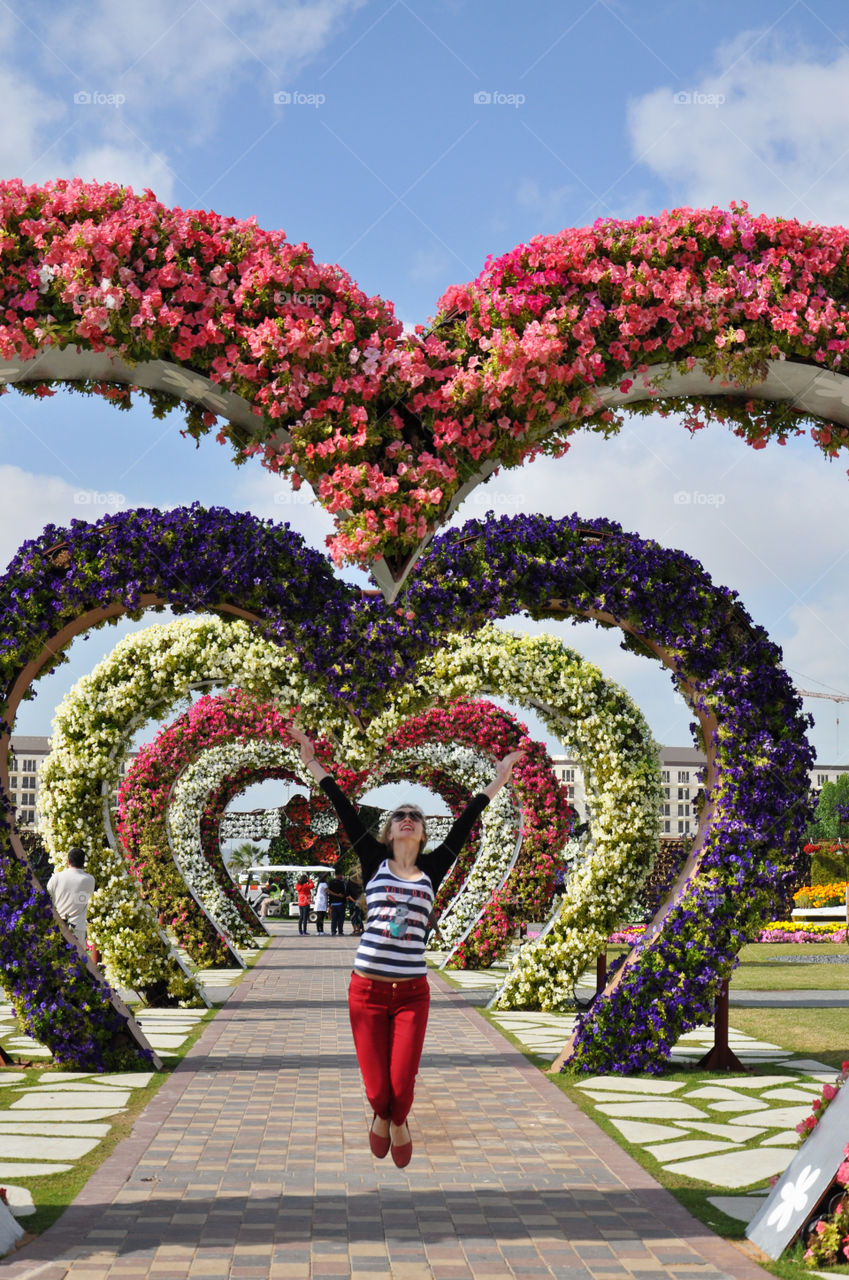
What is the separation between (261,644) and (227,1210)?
627 centimetres

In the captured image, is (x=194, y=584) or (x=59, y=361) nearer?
(x=59, y=361)

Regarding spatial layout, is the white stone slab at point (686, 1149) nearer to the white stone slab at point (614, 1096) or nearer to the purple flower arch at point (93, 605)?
the white stone slab at point (614, 1096)

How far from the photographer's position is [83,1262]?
13.6 feet

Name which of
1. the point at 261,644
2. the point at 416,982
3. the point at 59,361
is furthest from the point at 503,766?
the point at 261,644

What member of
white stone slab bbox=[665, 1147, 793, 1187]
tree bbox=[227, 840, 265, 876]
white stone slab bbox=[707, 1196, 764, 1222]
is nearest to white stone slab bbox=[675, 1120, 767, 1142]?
white stone slab bbox=[665, 1147, 793, 1187]

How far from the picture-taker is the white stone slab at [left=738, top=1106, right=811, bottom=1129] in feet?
22.1

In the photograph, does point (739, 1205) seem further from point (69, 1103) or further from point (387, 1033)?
point (69, 1103)

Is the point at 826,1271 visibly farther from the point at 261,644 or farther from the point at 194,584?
the point at 261,644

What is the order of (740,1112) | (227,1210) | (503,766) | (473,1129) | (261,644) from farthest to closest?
(261,644) → (740,1112) → (473,1129) → (503,766) → (227,1210)

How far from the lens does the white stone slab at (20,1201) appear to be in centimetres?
478

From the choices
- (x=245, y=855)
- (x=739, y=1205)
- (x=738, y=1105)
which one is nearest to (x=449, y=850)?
(x=739, y=1205)

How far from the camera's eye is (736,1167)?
5.76m

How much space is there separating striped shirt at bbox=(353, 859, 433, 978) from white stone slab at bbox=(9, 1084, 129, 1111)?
2857 mm

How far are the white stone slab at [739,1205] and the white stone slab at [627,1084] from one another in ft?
8.07
